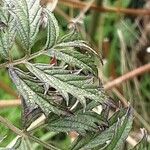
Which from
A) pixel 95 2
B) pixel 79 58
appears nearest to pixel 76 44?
pixel 79 58

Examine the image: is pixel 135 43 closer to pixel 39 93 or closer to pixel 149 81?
pixel 149 81

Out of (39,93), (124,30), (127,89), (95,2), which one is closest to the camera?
(39,93)

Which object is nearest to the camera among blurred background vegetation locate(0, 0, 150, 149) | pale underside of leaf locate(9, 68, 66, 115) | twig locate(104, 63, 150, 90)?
pale underside of leaf locate(9, 68, 66, 115)

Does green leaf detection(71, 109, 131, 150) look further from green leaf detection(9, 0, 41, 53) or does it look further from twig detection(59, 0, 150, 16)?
twig detection(59, 0, 150, 16)

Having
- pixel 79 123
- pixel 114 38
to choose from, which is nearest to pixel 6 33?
pixel 79 123

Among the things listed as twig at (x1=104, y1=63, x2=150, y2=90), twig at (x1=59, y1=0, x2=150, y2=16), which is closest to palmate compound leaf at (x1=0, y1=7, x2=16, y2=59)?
twig at (x1=104, y1=63, x2=150, y2=90)

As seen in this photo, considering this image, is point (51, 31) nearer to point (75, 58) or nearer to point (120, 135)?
point (75, 58)
